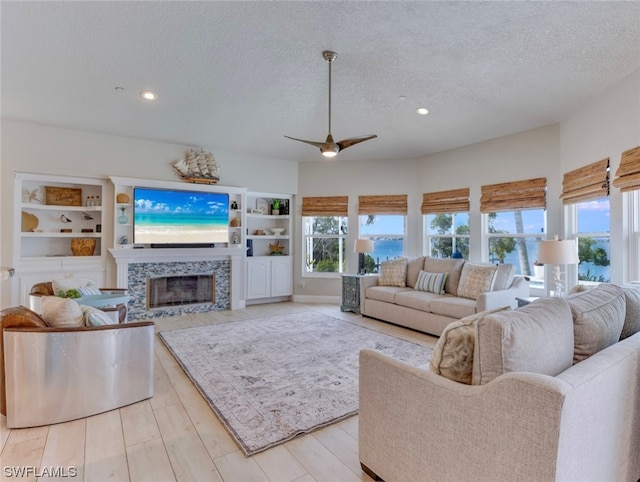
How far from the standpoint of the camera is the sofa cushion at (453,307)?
13.0 feet

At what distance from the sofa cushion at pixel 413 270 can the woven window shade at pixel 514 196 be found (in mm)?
1301

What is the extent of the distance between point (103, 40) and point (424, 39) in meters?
2.55

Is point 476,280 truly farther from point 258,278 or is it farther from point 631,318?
point 258,278

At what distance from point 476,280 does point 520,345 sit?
331 cm

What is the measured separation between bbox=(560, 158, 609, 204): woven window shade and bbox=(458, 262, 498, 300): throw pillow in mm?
1226

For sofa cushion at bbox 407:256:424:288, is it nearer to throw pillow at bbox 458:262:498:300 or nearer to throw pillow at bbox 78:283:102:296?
throw pillow at bbox 458:262:498:300

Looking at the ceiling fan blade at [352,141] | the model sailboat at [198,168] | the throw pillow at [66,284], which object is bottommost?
the throw pillow at [66,284]

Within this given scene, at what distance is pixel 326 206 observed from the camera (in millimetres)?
6590

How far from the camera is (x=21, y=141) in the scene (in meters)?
4.48

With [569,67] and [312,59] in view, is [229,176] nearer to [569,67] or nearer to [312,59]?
[312,59]

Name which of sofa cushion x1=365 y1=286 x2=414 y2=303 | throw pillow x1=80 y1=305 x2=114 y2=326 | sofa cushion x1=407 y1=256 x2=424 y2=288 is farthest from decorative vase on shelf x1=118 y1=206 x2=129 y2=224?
sofa cushion x1=407 y1=256 x2=424 y2=288

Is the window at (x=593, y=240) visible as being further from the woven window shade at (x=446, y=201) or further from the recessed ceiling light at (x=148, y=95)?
the recessed ceiling light at (x=148, y=95)

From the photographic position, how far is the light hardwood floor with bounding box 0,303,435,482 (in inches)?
70.1

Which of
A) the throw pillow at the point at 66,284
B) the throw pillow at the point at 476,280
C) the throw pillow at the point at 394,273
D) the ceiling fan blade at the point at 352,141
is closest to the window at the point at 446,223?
the throw pillow at the point at 394,273
